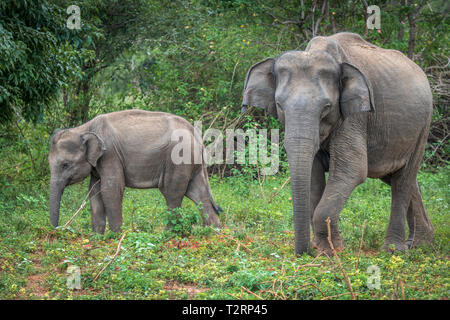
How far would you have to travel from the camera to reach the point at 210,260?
20.9 ft

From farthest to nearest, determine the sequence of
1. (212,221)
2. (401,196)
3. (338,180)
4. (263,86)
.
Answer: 1. (212,221)
2. (401,196)
3. (263,86)
4. (338,180)

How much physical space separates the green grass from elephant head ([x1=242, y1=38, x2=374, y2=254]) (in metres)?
0.76

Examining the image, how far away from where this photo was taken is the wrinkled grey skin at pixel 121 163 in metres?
8.00

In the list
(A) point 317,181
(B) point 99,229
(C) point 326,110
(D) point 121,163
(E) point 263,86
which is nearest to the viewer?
(C) point 326,110

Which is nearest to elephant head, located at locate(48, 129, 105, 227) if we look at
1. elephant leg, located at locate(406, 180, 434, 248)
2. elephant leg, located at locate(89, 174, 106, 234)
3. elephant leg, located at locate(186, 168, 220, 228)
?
elephant leg, located at locate(89, 174, 106, 234)

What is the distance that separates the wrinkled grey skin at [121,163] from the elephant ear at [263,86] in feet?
6.46

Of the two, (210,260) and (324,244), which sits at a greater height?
(324,244)

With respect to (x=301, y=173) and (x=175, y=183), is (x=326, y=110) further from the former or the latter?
(x=175, y=183)

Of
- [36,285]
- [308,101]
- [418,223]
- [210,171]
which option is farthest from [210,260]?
[210,171]

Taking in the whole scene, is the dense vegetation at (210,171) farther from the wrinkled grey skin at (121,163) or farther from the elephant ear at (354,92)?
the elephant ear at (354,92)

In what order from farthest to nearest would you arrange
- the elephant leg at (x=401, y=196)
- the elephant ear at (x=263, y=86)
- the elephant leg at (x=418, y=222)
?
the elephant leg at (x=418, y=222) → the elephant leg at (x=401, y=196) → the elephant ear at (x=263, y=86)

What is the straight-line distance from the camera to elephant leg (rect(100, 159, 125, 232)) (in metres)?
8.00

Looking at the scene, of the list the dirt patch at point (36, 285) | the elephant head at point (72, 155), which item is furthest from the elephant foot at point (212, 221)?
the dirt patch at point (36, 285)

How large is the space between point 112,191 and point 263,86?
105 inches
